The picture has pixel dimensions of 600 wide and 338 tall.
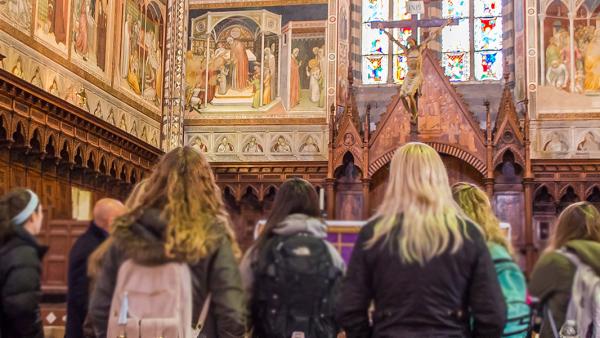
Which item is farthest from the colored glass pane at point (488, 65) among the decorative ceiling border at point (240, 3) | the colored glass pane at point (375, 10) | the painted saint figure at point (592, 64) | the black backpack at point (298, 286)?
the black backpack at point (298, 286)

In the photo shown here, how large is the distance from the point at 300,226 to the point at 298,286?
0.30m

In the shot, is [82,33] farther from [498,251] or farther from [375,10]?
[498,251]

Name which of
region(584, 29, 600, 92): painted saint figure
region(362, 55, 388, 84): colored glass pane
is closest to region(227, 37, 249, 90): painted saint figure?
region(362, 55, 388, 84): colored glass pane

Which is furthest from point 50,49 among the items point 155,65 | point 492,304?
point 492,304

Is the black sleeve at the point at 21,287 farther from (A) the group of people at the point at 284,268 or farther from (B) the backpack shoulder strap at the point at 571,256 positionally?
(B) the backpack shoulder strap at the point at 571,256

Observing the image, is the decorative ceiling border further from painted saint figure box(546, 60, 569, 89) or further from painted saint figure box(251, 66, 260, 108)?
painted saint figure box(546, 60, 569, 89)

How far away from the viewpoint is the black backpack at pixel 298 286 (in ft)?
13.5

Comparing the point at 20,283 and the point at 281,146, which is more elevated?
the point at 281,146

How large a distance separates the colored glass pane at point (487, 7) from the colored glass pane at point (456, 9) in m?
0.20

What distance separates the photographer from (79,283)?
5242 mm

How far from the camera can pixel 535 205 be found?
53.3ft

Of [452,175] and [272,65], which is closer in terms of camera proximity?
[452,175]

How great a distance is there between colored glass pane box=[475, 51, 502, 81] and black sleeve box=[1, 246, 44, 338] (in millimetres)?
14932

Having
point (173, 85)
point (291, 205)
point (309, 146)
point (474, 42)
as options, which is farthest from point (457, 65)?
point (291, 205)
